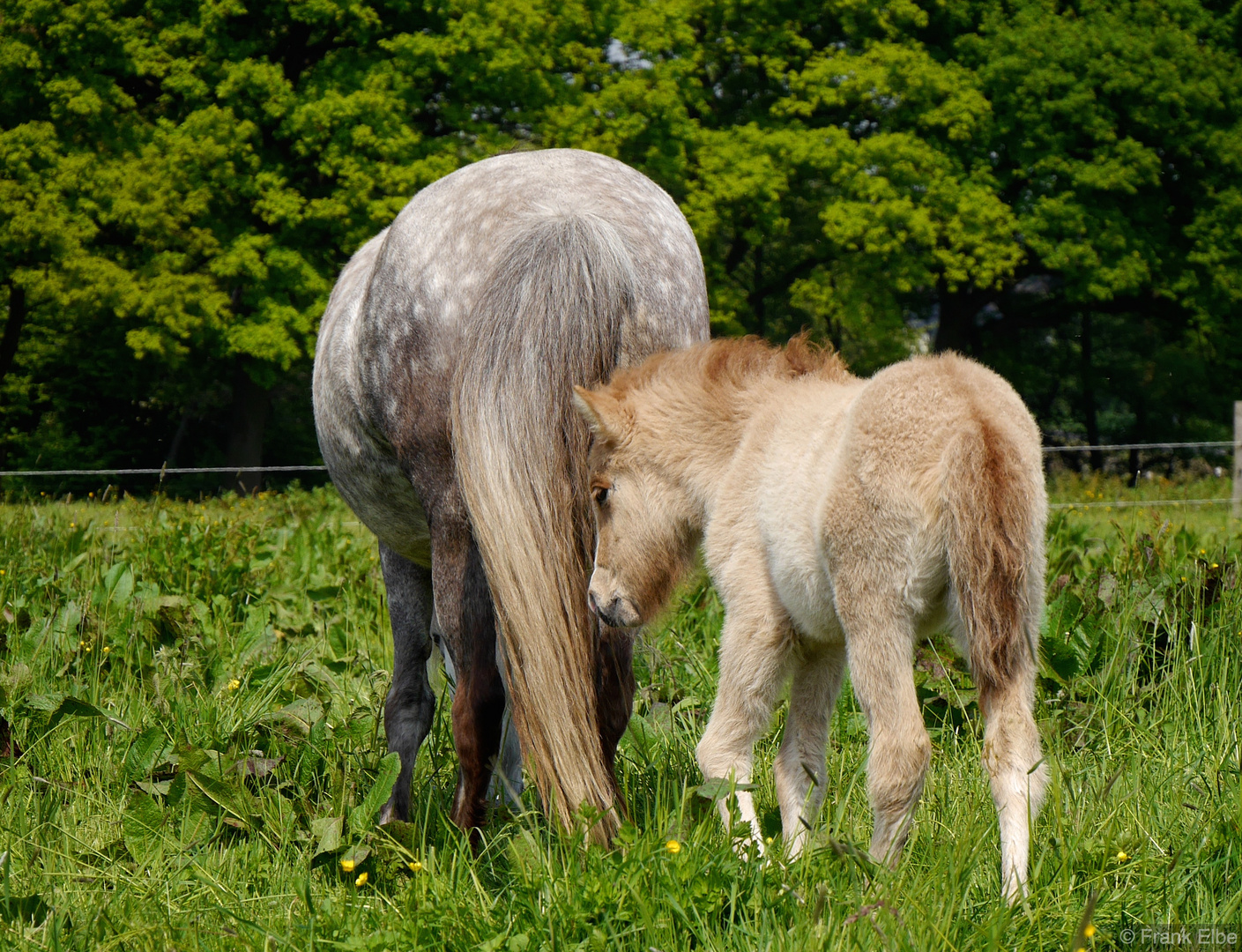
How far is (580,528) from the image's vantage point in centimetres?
313

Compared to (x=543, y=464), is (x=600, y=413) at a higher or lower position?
higher

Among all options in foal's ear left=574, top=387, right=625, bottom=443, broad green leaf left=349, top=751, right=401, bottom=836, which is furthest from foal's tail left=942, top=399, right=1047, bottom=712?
broad green leaf left=349, top=751, right=401, bottom=836

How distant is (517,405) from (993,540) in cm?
120

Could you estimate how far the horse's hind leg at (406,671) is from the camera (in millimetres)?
3680

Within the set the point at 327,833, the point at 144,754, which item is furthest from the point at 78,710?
the point at 327,833

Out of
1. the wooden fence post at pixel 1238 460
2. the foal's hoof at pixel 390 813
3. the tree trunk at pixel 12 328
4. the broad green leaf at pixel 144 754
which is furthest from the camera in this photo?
the tree trunk at pixel 12 328

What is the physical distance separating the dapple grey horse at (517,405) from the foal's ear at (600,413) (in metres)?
0.06

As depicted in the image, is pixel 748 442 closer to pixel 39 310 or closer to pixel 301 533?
pixel 301 533

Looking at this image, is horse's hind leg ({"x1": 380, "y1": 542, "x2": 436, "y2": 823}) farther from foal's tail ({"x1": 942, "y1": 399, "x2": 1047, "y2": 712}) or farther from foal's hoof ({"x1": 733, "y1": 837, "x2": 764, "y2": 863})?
foal's tail ({"x1": 942, "y1": 399, "x2": 1047, "y2": 712})

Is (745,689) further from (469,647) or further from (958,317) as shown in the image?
(958,317)

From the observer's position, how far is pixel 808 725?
3.06 m

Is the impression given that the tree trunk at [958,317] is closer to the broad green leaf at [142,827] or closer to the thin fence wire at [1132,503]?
the thin fence wire at [1132,503]

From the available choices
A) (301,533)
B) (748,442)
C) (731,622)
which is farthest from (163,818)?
(301,533)

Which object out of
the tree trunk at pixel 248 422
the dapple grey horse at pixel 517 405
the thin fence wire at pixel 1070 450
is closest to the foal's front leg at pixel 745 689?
the dapple grey horse at pixel 517 405
